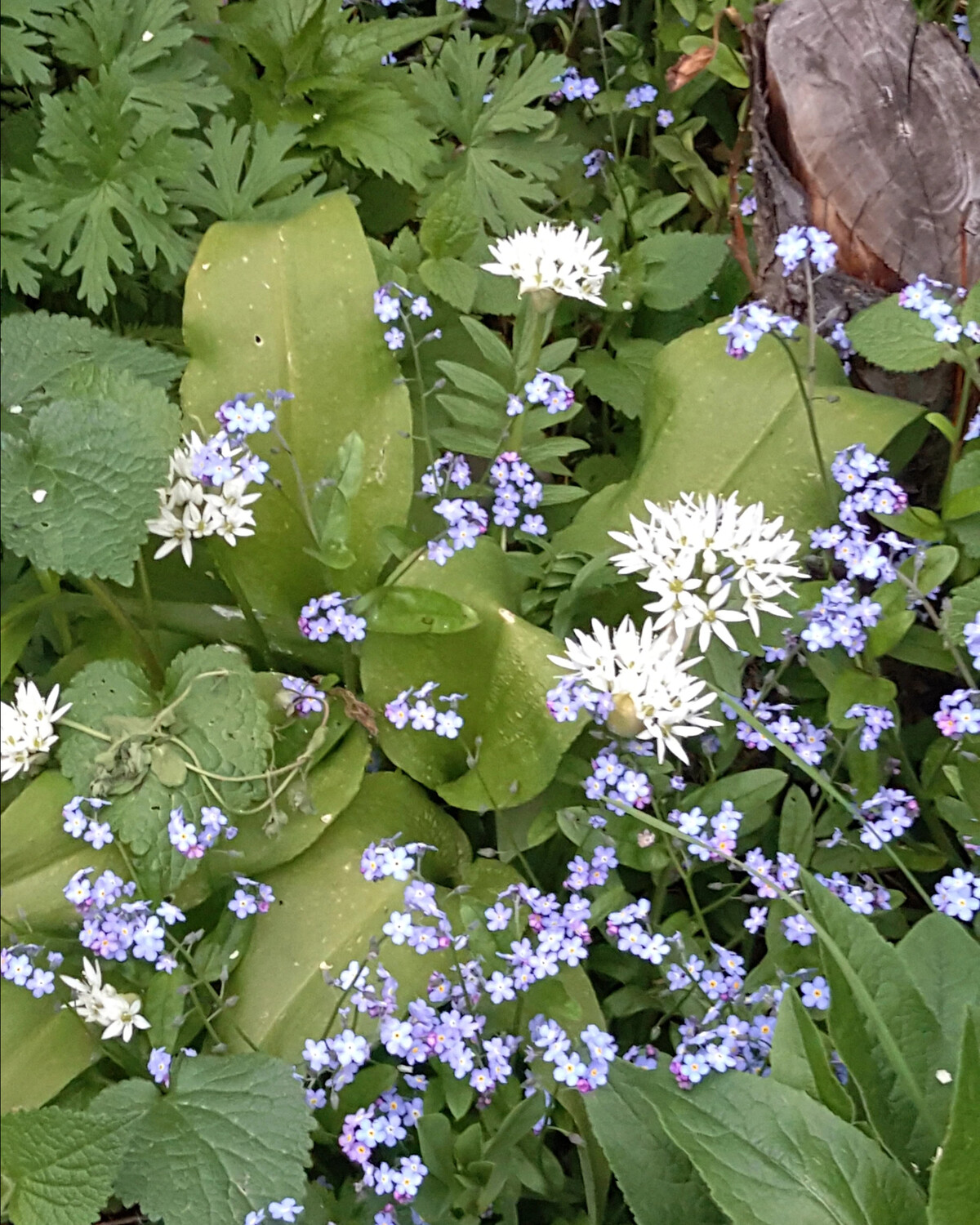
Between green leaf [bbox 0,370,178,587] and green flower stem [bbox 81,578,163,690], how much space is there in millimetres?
127

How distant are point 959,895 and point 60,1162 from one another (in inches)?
48.2

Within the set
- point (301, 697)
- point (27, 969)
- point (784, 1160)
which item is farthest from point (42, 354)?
point (784, 1160)

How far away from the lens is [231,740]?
160 cm

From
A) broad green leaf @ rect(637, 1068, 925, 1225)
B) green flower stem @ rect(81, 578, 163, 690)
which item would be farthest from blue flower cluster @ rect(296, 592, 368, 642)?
broad green leaf @ rect(637, 1068, 925, 1225)

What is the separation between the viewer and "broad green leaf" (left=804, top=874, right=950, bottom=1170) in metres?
1.34

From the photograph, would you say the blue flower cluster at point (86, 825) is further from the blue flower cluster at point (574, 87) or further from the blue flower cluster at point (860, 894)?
the blue flower cluster at point (574, 87)

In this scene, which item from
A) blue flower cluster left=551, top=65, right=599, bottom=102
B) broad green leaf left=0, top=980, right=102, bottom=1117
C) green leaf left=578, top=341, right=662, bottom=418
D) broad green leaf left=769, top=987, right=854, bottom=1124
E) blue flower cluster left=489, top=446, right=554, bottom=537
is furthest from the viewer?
blue flower cluster left=551, top=65, right=599, bottom=102

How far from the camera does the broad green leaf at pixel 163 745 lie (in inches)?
61.1

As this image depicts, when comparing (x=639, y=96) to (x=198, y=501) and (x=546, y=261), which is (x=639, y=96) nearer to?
(x=546, y=261)

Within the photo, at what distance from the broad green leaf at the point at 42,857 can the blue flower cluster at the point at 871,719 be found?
3.56 feet

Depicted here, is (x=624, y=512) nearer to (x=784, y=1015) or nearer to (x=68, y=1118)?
(x=784, y=1015)

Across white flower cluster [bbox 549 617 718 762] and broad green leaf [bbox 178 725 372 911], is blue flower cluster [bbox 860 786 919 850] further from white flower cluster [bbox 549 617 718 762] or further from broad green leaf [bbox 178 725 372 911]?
broad green leaf [bbox 178 725 372 911]

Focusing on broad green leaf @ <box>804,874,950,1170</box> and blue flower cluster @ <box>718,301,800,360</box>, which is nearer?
broad green leaf @ <box>804,874,950,1170</box>

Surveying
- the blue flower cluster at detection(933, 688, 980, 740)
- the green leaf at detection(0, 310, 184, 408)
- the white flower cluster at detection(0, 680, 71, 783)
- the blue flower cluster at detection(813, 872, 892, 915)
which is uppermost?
the green leaf at detection(0, 310, 184, 408)
